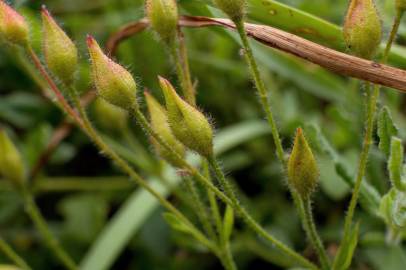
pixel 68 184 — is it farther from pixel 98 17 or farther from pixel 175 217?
pixel 175 217

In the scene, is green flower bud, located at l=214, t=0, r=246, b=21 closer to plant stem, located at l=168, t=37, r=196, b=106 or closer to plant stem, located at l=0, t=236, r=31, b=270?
plant stem, located at l=168, t=37, r=196, b=106

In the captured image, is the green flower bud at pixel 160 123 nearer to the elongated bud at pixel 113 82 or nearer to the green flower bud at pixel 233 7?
the elongated bud at pixel 113 82

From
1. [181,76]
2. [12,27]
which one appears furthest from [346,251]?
[12,27]

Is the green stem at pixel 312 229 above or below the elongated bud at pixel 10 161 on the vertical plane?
above

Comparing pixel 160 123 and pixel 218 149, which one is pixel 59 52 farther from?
pixel 218 149

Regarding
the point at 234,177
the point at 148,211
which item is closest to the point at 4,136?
the point at 148,211

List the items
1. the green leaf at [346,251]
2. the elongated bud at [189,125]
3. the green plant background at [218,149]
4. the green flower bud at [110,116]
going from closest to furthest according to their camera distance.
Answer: the elongated bud at [189,125]
the green leaf at [346,251]
the green plant background at [218,149]
the green flower bud at [110,116]

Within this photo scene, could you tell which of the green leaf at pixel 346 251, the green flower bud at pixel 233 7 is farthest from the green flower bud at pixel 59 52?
the green leaf at pixel 346 251
